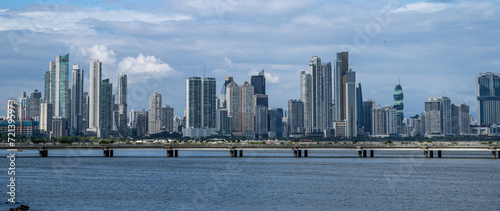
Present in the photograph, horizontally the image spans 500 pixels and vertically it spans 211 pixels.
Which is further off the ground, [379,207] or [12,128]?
[12,128]

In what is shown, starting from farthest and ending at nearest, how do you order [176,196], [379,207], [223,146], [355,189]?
1. [223,146]
2. [355,189]
3. [176,196]
4. [379,207]

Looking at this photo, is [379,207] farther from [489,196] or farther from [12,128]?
[12,128]

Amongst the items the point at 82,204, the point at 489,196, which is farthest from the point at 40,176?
the point at 489,196

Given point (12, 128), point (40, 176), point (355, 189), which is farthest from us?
point (40, 176)

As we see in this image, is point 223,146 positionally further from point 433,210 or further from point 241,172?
point 433,210

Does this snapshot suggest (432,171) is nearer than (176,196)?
No

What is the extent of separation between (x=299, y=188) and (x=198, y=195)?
47.1 feet

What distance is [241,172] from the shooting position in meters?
112

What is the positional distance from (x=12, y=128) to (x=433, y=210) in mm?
40357

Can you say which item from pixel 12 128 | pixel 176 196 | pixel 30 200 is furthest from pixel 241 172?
pixel 12 128

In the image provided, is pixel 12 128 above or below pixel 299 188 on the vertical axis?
above

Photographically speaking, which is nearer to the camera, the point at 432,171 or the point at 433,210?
the point at 433,210

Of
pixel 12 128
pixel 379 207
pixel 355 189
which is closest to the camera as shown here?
pixel 12 128

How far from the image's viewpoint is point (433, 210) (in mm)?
62000
